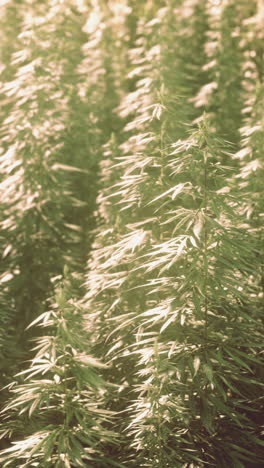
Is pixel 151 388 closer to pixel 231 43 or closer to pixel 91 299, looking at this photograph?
pixel 91 299

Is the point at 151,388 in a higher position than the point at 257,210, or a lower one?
higher

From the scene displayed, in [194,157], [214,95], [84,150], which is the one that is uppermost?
[194,157]

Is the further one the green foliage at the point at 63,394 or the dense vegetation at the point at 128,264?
the dense vegetation at the point at 128,264

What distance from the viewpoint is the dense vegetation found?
2887 mm

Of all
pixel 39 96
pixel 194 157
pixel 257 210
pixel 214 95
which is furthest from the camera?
pixel 214 95

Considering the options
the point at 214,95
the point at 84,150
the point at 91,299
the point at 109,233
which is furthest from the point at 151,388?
the point at 214,95

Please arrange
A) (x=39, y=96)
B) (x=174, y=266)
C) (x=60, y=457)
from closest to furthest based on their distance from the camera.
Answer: (x=60, y=457), (x=174, y=266), (x=39, y=96)

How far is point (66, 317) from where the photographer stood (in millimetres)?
2885

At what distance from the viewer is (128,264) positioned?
3631mm

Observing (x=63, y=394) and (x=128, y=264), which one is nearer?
(x=63, y=394)

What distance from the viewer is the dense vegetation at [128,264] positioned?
2887mm

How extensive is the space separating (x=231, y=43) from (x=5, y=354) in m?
4.96

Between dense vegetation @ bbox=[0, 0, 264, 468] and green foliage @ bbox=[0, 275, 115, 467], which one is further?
dense vegetation @ bbox=[0, 0, 264, 468]

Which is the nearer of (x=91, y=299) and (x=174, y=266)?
(x=174, y=266)
